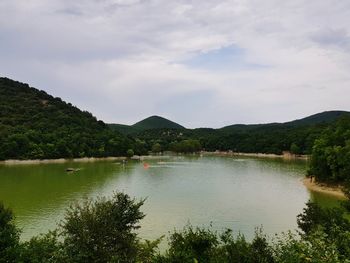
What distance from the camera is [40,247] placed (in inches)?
748

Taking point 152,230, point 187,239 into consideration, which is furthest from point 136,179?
point 187,239

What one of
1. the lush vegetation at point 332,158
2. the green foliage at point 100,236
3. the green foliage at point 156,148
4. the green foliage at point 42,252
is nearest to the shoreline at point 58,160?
the green foliage at point 156,148

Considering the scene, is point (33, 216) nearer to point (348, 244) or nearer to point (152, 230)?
point (152, 230)

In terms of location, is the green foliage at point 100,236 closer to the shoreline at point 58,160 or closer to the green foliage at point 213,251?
the green foliage at point 213,251

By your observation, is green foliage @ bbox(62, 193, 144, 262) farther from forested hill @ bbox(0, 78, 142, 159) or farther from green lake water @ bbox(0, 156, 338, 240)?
forested hill @ bbox(0, 78, 142, 159)

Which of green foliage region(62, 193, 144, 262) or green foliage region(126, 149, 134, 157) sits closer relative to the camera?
green foliage region(62, 193, 144, 262)

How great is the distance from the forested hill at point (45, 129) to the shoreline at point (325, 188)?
74.0 metres

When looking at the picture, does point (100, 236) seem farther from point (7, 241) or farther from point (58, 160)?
point (58, 160)

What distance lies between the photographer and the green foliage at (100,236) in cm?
1852

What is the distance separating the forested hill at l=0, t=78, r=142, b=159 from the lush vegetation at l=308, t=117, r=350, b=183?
247 ft

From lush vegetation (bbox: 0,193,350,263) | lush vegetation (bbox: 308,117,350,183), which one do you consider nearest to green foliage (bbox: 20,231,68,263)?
lush vegetation (bbox: 0,193,350,263)

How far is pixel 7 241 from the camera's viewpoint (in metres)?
18.2

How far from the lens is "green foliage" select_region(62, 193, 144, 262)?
18.5 metres

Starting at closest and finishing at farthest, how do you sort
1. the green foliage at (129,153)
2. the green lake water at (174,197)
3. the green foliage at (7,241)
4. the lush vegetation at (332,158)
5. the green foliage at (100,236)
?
1. the green foliage at (7,241)
2. the green foliage at (100,236)
3. the green lake water at (174,197)
4. the lush vegetation at (332,158)
5. the green foliage at (129,153)
